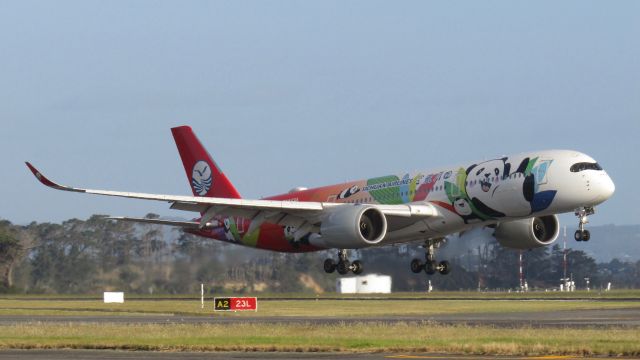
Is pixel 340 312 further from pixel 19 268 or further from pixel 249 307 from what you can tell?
pixel 19 268

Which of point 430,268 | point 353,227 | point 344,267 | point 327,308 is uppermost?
point 353,227

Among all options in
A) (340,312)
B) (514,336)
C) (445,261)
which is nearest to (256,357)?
(514,336)

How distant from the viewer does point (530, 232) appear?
62.6 metres

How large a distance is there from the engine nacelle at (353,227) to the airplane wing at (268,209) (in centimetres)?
69

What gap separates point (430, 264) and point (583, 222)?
1166cm

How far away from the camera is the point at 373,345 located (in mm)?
40281

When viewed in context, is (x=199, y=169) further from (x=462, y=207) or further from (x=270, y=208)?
(x=462, y=207)

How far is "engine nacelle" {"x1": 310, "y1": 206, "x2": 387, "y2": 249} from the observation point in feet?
189

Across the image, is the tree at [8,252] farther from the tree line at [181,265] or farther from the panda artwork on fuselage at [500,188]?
the panda artwork on fuselage at [500,188]

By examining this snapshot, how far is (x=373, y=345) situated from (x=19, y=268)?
3298 inches

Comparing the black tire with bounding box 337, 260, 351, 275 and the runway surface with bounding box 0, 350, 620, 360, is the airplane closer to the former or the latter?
the black tire with bounding box 337, 260, 351, 275

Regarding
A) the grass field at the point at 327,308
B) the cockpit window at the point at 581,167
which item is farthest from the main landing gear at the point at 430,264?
the cockpit window at the point at 581,167

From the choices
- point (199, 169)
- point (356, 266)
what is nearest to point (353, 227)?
point (356, 266)

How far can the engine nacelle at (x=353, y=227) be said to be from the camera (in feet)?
189
